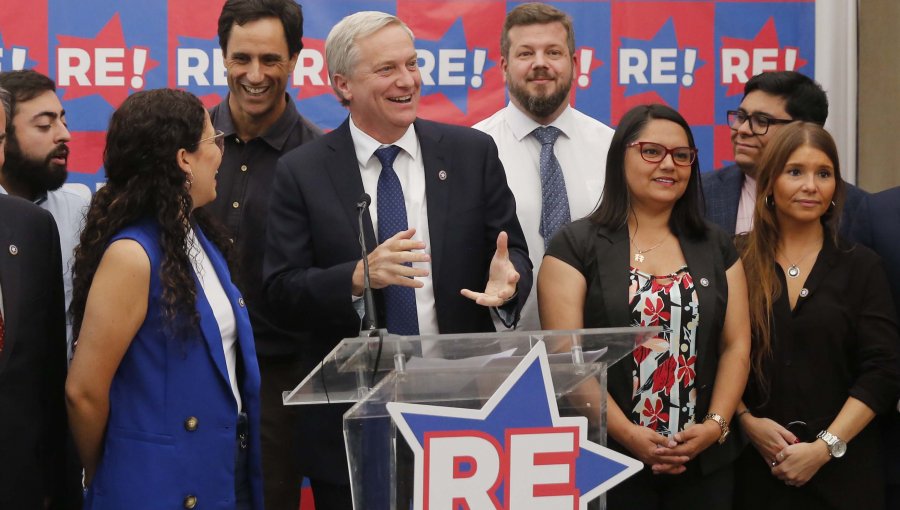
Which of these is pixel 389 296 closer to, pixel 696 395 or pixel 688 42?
pixel 696 395

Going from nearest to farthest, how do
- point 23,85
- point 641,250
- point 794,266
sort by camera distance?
point 641,250 < point 794,266 < point 23,85

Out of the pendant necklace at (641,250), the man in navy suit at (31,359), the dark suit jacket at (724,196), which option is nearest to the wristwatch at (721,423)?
the pendant necklace at (641,250)

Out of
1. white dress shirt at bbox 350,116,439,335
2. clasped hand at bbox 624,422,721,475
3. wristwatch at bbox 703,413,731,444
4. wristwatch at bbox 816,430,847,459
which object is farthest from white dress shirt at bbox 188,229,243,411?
wristwatch at bbox 816,430,847,459

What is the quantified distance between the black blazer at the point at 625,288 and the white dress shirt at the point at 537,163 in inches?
19.5

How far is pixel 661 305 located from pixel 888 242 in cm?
89

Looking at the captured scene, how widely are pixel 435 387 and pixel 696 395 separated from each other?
1.10 meters

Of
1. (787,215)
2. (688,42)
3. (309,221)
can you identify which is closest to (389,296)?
(309,221)

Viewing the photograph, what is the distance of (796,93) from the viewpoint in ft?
13.5

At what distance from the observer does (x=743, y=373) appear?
10.6 ft

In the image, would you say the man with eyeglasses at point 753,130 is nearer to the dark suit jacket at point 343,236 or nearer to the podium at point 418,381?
the dark suit jacket at point 343,236

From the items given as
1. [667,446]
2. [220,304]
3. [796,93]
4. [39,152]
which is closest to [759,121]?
[796,93]

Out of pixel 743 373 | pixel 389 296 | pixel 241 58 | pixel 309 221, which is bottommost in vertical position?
pixel 743 373

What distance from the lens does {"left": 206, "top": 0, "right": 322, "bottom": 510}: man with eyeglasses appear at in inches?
153

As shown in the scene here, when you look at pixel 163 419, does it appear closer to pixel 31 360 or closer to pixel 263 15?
pixel 31 360
